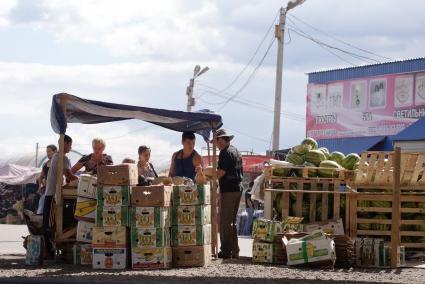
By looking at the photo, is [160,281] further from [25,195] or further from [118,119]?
[25,195]

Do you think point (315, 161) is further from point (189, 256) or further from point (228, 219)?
point (189, 256)

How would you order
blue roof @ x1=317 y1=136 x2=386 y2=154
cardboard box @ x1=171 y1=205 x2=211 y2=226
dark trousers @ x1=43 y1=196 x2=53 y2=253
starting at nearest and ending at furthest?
cardboard box @ x1=171 y1=205 x2=211 y2=226
dark trousers @ x1=43 y1=196 x2=53 y2=253
blue roof @ x1=317 y1=136 x2=386 y2=154

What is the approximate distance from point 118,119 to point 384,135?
67.4 ft

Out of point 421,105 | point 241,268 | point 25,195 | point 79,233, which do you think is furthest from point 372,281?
point 25,195

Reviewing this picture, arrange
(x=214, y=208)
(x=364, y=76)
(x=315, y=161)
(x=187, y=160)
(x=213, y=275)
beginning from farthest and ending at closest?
Answer: (x=364, y=76)
(x=315, y=161)
(x=187, y=160)
(x=214, y=208)
(x=213, y=275)

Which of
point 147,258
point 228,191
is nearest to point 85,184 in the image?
point 147,258

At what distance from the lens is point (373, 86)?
113 feet

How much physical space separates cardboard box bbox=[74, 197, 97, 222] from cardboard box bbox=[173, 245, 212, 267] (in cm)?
140

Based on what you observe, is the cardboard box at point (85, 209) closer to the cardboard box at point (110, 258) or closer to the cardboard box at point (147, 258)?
the cardboard box at point (110, 258)

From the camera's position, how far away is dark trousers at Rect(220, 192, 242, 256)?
49.6 feet

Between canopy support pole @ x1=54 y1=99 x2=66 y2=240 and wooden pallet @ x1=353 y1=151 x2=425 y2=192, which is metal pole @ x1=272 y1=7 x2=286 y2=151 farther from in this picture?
canopy support pole @ x1=54 y1=99 x2=66 y2=240

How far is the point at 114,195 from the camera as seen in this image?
13.2 metres

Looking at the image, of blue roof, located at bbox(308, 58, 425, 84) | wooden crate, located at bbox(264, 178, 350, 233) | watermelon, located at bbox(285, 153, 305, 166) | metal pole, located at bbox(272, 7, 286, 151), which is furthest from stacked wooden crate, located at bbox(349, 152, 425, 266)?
blue roof, located at bbox(308, 58, 425, 84)

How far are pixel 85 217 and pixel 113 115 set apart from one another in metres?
1.76
